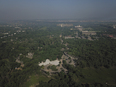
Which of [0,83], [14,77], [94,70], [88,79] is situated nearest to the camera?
[0,83]

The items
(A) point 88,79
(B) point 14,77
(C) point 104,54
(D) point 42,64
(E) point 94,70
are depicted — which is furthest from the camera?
(C) point 104,54

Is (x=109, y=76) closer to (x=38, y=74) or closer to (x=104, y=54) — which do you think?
(x=104, y=54)

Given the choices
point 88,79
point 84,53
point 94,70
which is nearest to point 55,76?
point 88,79

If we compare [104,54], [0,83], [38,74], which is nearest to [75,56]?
[104,54]

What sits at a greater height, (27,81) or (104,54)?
(104,54)

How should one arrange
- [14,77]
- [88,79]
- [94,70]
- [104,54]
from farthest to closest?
[104,54] → [94,70] → [88,79] → [14,77]

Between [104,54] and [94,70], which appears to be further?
[104,54]

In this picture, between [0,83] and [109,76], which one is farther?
[109,76]

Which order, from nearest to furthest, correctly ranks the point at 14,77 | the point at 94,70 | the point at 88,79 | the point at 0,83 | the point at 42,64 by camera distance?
1. the point at 0,83
2. the point at 14,77
3. the point at 88,79
4. the point at 94,70
5. the point at 42,64

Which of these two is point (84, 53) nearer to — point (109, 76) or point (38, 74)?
point (109, 76)
